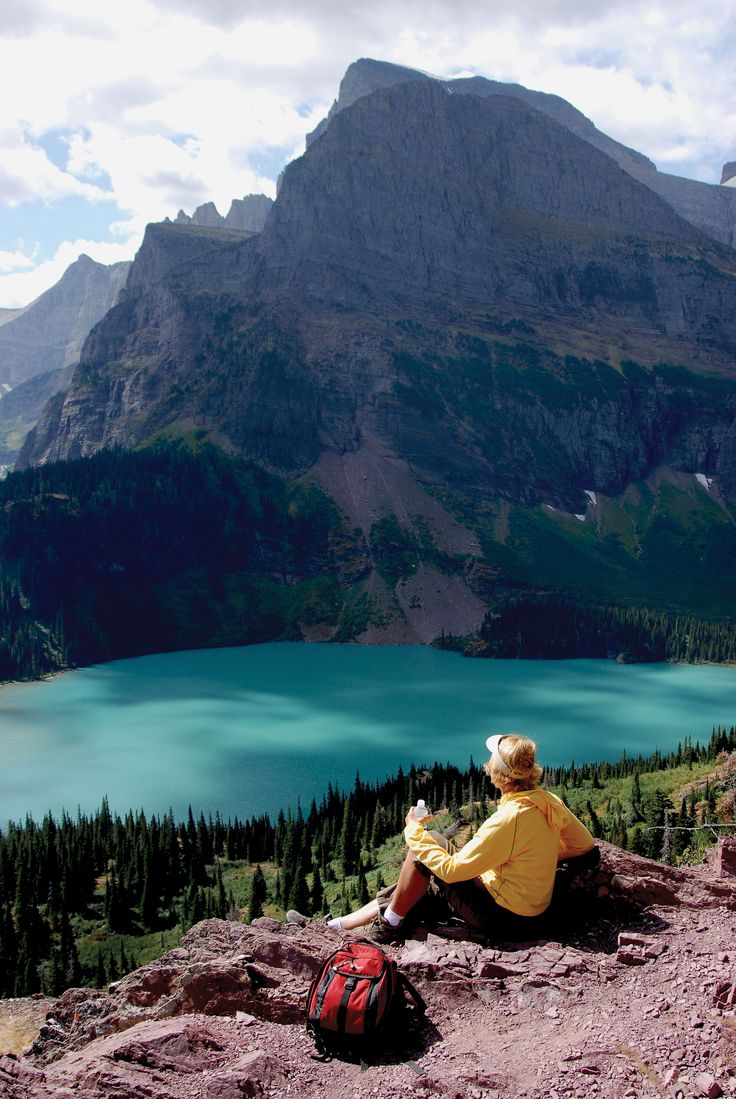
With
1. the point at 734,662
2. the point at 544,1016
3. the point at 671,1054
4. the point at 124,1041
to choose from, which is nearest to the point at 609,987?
the point at 544,1016

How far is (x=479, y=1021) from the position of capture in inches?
368

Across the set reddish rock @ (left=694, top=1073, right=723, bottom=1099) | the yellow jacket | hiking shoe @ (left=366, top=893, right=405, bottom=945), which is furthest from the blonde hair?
reddish rock @ (left=694, top=1073, right=723, bottom=1099)

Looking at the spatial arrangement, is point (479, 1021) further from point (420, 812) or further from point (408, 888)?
point (420, 812)

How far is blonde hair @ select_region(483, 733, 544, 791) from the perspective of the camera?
10.3 m

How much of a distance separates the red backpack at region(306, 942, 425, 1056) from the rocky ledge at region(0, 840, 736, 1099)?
244 millimetres

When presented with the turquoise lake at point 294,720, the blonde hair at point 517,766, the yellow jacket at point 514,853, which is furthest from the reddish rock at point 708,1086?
the turquoise lake at point 294,720

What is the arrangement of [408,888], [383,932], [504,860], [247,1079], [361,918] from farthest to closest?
[361,918], [383,932], [408,888], [504,860], [247,1079]

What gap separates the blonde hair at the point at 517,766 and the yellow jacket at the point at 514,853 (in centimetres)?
12

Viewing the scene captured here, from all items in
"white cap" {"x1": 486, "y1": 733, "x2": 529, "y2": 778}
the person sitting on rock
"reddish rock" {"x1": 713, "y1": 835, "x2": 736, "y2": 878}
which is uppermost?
"white cap" {"x1": 486, "y1": 733, "x2": 529, "y2": 778}

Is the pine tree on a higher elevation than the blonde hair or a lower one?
lower

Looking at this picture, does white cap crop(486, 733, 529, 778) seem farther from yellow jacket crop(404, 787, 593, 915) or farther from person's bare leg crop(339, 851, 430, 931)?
person's bare leg crop(339, 851, 430, 931)

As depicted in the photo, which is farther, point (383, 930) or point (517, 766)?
point (383, 930)

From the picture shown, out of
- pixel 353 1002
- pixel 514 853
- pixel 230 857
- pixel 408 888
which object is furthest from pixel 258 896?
pixel 353 1002

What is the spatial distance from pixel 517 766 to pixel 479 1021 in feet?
9.00
